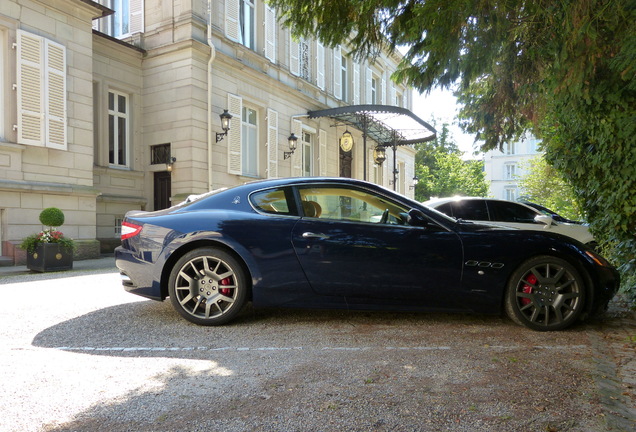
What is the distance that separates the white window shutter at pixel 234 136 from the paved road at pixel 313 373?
11.6 metres

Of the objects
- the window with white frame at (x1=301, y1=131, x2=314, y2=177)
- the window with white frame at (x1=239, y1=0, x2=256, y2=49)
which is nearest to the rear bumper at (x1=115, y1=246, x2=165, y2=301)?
the window with white frame at (x1=239, y1=0, x2=256, y2=49)

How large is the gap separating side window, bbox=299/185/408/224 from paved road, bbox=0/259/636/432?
3.29ft

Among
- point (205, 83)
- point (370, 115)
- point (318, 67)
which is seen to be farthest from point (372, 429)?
point (318, 67)

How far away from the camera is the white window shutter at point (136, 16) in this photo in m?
15.6

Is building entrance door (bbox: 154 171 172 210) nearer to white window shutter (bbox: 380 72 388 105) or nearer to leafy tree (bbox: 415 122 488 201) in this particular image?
white window shutter (bbox: 380 72 388 105)

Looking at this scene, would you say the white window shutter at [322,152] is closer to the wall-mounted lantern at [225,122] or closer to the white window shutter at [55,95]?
the wall-mounted lantern at [225,122]

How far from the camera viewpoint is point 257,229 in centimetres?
429

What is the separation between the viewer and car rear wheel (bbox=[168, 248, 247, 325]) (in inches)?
168

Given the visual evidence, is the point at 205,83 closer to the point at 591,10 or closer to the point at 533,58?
the point at 533,58

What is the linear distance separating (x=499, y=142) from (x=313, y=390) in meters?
9.94

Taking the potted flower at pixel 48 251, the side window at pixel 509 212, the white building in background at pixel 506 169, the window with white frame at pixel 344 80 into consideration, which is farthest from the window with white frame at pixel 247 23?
Result: the white building in background at pixel 506 169

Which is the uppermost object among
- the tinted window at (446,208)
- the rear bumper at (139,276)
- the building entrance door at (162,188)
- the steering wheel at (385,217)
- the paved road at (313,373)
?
the building entrance door at (162,188)

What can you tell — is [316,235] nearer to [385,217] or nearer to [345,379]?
[385,217]

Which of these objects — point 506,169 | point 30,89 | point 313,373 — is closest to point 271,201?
point 313,373
